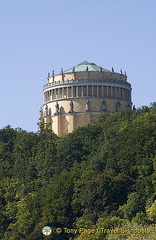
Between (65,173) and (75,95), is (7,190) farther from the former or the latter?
(75,95)

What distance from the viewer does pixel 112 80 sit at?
462ft

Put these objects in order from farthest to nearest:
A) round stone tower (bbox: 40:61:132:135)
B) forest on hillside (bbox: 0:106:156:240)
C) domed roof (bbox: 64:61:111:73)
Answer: domed roof (bbox: 64:61:111:73) < round stone tower (bbox: 40:61:132:135) < forest on hillside (bbox: 0:106:156:240)

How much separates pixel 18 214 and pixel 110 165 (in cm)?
1039

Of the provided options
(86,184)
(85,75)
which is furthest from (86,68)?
(86,184)

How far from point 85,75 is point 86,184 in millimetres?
40758

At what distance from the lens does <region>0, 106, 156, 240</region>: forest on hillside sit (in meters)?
94.2

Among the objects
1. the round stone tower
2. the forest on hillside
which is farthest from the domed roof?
the forest on hillside

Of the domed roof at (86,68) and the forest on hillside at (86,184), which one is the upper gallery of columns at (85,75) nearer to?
the domed roof at (86,68)

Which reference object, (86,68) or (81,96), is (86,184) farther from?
(86,68)

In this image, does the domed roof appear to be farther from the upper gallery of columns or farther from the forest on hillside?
the forest on hillside

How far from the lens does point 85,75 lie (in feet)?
458

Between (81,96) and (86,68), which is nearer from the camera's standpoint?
(81,96)

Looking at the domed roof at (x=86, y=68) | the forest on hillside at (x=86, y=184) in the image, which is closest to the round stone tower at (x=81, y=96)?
the domed roof at (x=86, y=68)

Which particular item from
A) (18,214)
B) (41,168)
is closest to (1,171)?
(41,168)
